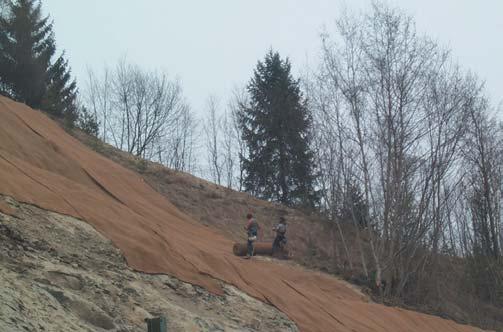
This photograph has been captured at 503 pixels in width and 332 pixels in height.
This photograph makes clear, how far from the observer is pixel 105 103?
43.3 meters

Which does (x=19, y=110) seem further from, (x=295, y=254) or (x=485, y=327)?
(x=485, y=327)

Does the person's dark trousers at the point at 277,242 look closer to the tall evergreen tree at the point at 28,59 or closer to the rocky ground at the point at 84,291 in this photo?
the rocky ground at the point at 84,291

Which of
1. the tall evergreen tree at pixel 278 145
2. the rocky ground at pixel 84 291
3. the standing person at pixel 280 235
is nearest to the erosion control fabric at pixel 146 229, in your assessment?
the rocky ground at pixel 84 291

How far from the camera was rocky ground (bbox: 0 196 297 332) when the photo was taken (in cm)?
619

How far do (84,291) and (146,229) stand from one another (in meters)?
4.36

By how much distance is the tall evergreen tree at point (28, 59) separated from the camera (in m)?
24.5

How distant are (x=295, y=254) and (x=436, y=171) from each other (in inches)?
247

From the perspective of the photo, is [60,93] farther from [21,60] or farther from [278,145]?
[278,145]

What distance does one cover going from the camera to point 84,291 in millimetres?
7438

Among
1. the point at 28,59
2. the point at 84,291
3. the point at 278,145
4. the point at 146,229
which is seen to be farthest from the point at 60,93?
the point at 84,291

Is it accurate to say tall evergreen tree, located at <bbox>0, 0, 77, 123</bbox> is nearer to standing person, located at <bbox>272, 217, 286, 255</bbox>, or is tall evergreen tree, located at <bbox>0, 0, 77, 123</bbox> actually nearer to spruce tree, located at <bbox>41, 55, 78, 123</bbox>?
spruce tree, located at <bbox>41, 55, 78, 123</bbox>

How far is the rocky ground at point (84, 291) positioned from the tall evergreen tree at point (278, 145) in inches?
806

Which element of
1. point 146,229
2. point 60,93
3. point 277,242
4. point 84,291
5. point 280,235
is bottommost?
point 84,291

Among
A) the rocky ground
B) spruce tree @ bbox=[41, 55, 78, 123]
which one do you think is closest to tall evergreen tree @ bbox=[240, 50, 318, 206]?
spruce tree @ bbox=[41, 55, 78, 123]
